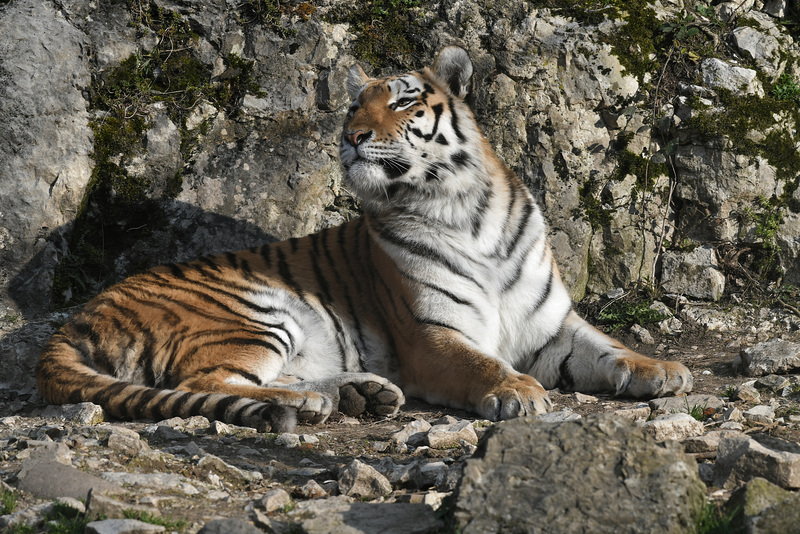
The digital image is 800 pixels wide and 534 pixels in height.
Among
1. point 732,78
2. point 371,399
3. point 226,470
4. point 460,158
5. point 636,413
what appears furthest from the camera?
point 732,78

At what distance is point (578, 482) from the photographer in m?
1.79

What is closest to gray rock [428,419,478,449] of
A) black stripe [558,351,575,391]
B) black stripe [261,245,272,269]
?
black stripe [558,351,575,391]

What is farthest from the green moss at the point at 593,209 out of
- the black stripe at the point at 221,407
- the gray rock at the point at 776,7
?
the black stripe at the point at 221,407

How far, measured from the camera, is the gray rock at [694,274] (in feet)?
18.6

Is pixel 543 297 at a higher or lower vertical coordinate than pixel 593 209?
lower

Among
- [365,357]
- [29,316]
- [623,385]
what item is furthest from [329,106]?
[623,385]

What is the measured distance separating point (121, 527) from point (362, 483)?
28.9 inches

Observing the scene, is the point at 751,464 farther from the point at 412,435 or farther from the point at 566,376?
the point at 566,376

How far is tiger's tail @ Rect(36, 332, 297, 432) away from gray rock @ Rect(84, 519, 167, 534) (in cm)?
139

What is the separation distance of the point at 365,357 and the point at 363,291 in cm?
43

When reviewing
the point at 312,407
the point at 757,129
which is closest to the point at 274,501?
the point at 312,407

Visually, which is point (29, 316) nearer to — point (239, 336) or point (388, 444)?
point (239, 336)

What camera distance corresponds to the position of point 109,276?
546 centimetres

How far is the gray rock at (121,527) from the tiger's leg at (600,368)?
8.78ft
